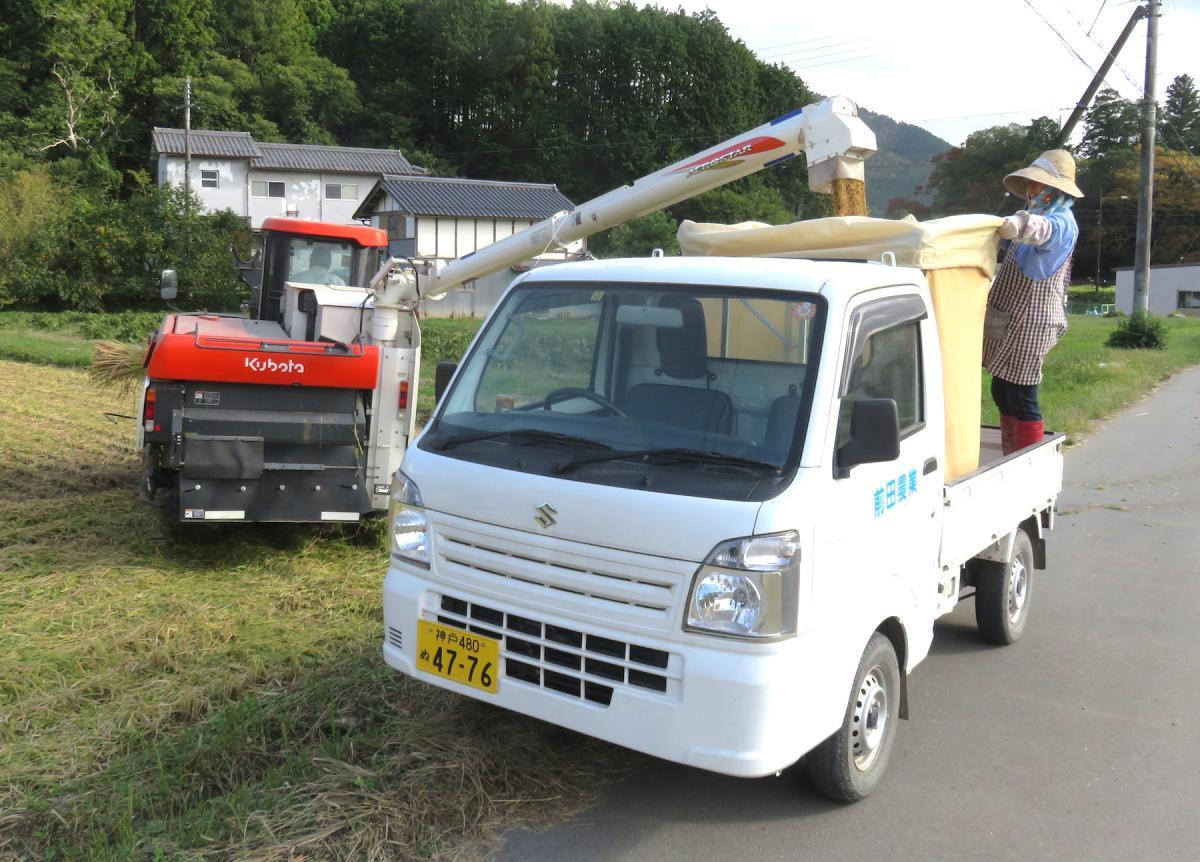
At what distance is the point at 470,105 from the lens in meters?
67.7

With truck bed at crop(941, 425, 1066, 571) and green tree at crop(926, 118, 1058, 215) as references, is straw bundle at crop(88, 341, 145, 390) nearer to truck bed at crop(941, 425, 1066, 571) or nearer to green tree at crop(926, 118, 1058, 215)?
truck bed at crop(941, 425, 1066, 571)

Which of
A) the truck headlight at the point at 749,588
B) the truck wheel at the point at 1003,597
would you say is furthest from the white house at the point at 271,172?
the truck headlight at the point at 749,588

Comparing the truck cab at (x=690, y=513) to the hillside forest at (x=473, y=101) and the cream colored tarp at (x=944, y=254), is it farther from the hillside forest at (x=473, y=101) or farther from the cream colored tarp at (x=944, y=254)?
the hillside forest at (x=473, y=101)

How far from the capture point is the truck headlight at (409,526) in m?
4.08

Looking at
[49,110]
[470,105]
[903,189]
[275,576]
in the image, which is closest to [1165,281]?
[903,189]

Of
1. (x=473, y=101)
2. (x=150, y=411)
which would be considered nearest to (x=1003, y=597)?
(x=150, y=411)

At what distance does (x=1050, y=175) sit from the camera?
21.1ft

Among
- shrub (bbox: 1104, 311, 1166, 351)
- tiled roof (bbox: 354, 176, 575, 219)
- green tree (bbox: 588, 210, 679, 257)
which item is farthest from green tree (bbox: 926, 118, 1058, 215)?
shrub (bbox: 1104, 311, 1166, 351)

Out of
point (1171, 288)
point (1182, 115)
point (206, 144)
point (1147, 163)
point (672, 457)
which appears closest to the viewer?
point (672, 457)

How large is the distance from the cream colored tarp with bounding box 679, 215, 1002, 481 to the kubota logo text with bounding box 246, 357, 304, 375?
3049mm

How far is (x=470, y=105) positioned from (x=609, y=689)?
68078 millimetres

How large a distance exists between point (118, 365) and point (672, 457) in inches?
294

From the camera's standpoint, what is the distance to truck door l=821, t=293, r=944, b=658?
379 centimetres

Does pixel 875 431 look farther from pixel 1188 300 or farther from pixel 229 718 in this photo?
pixel 1188 300
